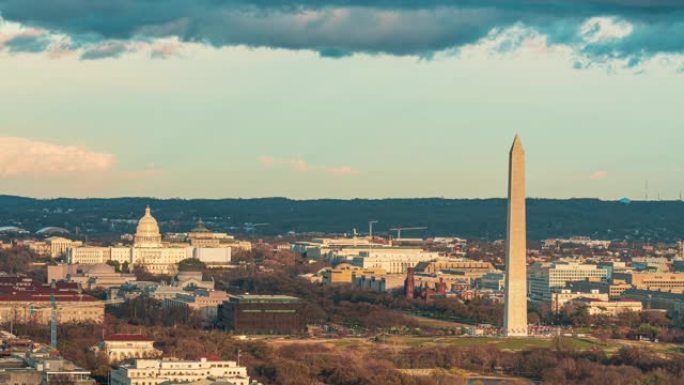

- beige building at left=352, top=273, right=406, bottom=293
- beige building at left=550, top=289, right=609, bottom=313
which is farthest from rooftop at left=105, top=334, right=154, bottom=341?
beige building at left=352, top=273, right=406, bottom=293

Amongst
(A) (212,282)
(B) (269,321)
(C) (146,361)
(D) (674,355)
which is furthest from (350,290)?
(C) (146,361)

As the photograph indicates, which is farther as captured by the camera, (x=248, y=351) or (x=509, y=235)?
(x=509, y=235)

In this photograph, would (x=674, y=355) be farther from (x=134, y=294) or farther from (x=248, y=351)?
(x=134, y=294)

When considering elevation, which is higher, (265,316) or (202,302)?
(202,302)

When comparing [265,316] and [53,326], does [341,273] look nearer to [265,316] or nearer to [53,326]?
[265,316]

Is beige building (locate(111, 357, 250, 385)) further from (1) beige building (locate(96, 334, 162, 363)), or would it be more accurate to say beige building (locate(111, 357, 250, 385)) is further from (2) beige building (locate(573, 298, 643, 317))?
(2) beige building (locate(573, 298, 643, 317))

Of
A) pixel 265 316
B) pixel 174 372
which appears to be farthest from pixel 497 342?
pixel 174 372
